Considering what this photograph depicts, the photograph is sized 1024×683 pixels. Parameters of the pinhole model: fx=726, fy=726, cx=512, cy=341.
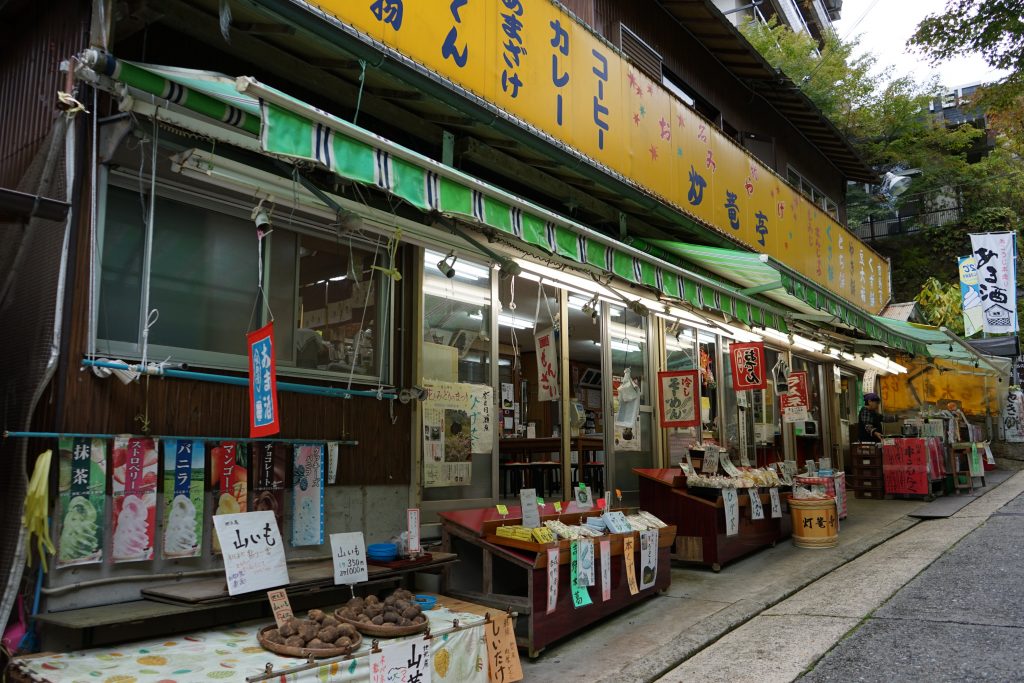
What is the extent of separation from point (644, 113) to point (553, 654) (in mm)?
6748

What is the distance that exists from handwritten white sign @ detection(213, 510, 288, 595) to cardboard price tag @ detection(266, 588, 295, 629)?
0.37 ft

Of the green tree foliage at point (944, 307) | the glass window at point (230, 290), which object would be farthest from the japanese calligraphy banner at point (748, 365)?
the green tree foliage at point (944, 307)

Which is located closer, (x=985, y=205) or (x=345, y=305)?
(x=345, y=305)

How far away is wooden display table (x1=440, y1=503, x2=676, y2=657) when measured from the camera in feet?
20.2

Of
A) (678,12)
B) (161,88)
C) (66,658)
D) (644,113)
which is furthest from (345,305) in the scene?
(678,12)

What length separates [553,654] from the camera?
20.9ft

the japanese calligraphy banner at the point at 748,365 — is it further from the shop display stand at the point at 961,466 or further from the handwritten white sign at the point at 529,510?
the shop display stand at the point at 961,466

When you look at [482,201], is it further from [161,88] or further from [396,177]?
[161,88]

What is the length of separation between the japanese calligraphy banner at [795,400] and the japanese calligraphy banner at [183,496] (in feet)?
38.3

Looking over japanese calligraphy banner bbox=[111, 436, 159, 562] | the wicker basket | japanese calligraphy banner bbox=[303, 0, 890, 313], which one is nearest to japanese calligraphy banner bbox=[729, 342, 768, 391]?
japanese calligraphy banner bbox=[303, 0, 890, 313]

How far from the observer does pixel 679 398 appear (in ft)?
35.1

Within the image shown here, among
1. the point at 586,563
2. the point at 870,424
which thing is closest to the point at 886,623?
the point at 586,563

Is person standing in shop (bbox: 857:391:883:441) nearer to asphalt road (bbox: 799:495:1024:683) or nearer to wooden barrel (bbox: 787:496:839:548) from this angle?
wooden barrel (bbox: 787:496:839:548)

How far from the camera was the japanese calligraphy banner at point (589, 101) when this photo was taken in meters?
6.01
